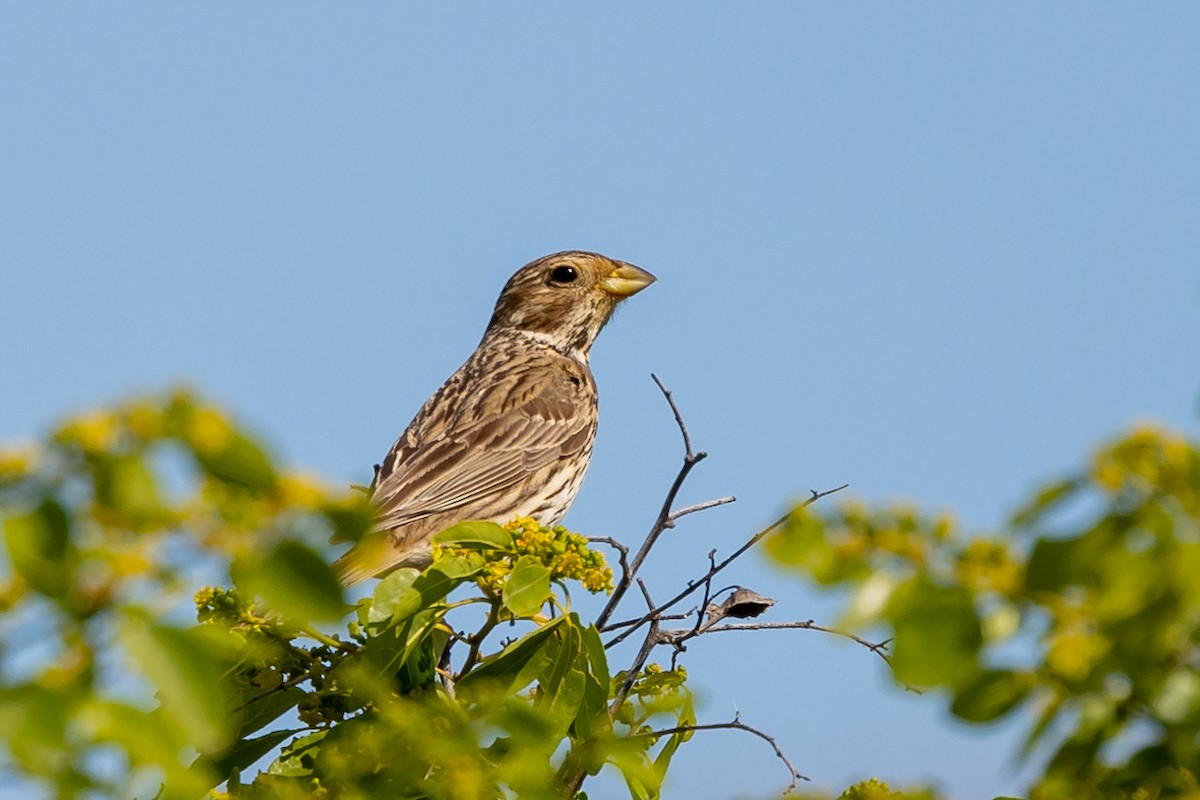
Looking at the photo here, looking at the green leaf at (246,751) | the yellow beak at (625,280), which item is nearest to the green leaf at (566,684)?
the green leaf at (246,751)

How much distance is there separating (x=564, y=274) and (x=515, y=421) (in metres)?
1.94

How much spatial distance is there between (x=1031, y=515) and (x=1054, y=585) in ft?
0.28

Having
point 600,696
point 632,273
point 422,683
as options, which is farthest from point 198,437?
point 632,273

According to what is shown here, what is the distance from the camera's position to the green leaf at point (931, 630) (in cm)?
200

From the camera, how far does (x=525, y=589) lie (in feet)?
12.7

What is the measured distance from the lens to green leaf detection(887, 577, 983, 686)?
6.56 feet

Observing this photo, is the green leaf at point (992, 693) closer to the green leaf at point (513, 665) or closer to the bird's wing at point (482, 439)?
the green leaf at point (513, 665)

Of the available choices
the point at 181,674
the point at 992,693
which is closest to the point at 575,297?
the point at 992,693

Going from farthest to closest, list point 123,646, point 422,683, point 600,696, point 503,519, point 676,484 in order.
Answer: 1. point 503,519
2. point 676,484
3. point 422,683
4. point 600,696
5. point 123,646

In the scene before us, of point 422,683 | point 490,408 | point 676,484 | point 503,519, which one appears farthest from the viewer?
point 490,408

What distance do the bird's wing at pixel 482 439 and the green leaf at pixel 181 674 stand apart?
6.62m

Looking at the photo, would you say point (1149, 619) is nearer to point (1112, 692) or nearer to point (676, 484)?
point (1112, 692)

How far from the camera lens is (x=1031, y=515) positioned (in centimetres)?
196

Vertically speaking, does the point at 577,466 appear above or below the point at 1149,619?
above
